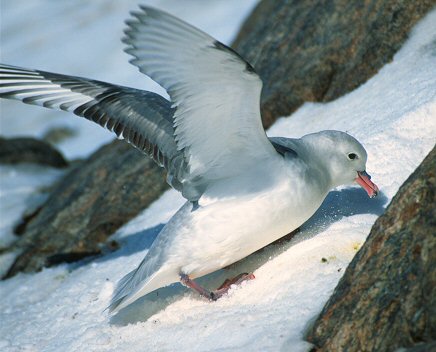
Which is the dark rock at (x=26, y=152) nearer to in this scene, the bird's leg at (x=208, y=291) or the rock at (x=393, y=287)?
the bird's leg at (x=208, y=291)

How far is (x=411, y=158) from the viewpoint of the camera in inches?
230

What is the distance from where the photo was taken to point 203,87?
4.65 m

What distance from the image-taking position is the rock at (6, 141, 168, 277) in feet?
24.8

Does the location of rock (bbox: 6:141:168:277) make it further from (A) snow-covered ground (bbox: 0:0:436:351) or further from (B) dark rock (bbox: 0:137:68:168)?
(B) dark rock (bbox: 0:137:68:168)

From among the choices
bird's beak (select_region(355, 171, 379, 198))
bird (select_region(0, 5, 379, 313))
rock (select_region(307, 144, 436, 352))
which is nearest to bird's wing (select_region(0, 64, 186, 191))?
bird (select_region(0, 5, 379, 313))

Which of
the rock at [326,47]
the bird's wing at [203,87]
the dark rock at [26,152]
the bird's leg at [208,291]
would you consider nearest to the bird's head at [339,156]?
the bird's wing at [203,87]

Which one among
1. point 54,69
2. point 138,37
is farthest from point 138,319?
point 54,69

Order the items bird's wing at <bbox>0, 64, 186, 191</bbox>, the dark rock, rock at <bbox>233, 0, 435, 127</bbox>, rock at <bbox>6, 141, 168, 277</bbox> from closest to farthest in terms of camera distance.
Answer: bird's wing at <bbox>0, 64, 186, 191</bbox>
rock at <bbox>233, 0, 435, 127</bbox>
rock at <bbox>6, 141, 168, 277</bbox>
the dark rock

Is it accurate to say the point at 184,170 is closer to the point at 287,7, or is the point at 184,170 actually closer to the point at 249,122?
the point at 249,122

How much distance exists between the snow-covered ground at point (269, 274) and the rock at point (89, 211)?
179 millimetres

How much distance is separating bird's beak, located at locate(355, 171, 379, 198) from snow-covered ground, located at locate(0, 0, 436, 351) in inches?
5.7

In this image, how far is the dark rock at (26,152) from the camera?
10461 mm

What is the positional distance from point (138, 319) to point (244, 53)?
4694 mm

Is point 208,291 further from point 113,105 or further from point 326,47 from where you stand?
point 326,47
